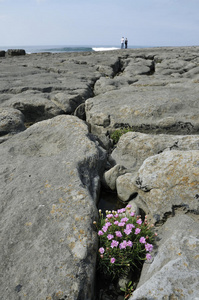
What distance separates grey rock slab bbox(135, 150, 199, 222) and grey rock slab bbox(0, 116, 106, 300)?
37.8 inches

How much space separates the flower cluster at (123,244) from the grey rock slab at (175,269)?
0.65 ft

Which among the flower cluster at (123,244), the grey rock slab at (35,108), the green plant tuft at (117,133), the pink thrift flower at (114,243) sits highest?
the grey rock slab at (35,108)

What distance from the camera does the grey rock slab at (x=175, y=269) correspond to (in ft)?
7.88

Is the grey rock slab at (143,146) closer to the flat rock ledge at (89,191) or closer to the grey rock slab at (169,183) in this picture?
the flat rock ledge at (89,191)

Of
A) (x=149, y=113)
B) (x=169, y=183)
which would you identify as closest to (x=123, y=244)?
(x=169, y=183)

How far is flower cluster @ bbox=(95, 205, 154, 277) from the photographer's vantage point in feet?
10.5

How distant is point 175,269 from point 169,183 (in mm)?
1516

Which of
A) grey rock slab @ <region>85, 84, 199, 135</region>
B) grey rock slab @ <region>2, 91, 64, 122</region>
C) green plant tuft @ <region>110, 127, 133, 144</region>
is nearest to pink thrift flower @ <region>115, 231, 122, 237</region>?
green plant tuft @ <region>110, 127, 133, 144</region>

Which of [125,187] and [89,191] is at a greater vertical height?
[89,191]

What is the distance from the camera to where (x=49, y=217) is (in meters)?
3.36

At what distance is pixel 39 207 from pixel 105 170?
2.08m

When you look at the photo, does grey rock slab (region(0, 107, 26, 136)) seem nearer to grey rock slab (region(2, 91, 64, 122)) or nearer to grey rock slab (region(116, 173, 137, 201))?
grey rock slab (region(2, 91, 64, 122))

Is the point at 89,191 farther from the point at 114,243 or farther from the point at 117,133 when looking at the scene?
the point at 117,133

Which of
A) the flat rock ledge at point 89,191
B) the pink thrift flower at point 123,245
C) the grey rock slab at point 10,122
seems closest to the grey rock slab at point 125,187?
the flat rock ledge at point 89,191
